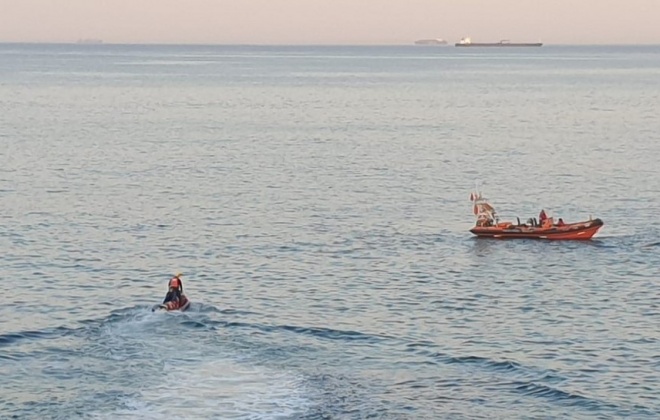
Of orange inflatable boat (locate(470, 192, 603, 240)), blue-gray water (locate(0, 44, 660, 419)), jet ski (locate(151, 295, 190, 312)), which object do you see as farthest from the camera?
orange inflatable boat (locate(470, 192, 603, 240))

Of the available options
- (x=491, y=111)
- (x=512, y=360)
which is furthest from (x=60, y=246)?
(x=491, y=111)

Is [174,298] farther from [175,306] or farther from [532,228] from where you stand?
[532,228]

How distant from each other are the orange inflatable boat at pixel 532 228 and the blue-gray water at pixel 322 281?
33.4 inches

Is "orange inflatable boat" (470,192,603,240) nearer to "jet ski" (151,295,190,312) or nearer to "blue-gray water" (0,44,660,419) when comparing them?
"blue-gray water" (0,44,660,419)

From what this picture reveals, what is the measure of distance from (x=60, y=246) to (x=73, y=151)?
42149 millimetres

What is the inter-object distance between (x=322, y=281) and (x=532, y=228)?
15116 mm

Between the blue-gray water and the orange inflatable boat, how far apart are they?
0.85m

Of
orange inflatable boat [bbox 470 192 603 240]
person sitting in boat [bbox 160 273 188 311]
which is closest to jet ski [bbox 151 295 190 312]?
person sitting in boat [bbox 160 273 188 311]

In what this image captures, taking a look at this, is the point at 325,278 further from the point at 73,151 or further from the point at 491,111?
the point at 491,111

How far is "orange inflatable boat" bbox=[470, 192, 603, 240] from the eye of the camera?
64.2 meters

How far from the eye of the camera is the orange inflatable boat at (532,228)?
6419 cm

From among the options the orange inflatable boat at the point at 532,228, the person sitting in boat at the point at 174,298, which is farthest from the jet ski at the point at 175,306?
the orange inflatable boat at the point at 532,228

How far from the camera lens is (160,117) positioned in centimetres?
14125

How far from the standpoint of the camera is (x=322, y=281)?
54844 mm
